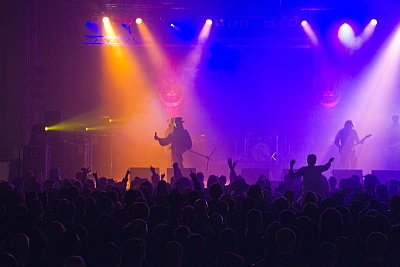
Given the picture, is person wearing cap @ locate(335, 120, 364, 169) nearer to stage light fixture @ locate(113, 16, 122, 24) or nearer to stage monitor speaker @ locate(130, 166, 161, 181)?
stage monitor speaker @ locate(130, 166, 161, 181)

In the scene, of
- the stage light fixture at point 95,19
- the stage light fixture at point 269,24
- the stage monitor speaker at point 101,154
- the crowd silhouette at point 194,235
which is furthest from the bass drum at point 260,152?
the crowd silhouette at point 194,235

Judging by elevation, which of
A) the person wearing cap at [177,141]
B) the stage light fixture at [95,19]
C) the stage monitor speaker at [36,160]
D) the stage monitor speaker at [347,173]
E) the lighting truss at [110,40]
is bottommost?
the stage monitor speaker at [347,173]

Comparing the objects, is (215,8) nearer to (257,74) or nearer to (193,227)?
(257,74)

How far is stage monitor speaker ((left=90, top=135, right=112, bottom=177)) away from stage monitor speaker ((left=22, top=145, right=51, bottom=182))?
7.48 ft

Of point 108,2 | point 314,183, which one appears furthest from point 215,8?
point 314,183

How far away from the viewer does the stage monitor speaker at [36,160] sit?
16422 mm

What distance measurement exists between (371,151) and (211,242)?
18160mm

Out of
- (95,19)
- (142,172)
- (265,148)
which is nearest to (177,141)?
(142,172)

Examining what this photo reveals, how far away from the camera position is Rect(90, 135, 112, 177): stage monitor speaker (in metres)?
18.8

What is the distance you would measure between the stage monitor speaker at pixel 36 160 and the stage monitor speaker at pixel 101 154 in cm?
228

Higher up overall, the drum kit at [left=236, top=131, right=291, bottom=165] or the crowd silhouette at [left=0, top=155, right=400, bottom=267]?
the drum kit at [left=236, top=131, right=291, bottom=165]

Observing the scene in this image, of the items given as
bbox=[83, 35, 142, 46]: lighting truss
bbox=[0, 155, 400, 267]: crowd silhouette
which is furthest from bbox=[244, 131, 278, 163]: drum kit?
bbox=[0, 155, 400, 267]: crowd silhouette

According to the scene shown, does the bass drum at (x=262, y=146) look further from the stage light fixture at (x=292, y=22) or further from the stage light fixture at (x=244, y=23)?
the stage light fixture at (x=292, y=22)

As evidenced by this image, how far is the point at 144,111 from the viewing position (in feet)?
77.6
